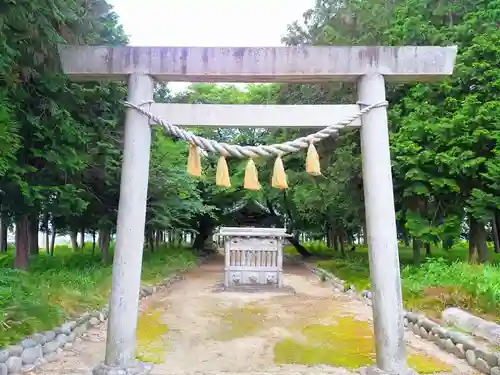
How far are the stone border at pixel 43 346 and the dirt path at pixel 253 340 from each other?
0.15 metres

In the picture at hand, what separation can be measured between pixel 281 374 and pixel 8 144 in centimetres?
558

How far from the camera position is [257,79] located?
6.14m

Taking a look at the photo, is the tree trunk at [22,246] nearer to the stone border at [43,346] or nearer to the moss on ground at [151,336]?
the moss on ground at [151,336]

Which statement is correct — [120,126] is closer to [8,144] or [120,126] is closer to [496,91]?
[8,144]

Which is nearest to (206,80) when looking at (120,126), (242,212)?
(120,126)

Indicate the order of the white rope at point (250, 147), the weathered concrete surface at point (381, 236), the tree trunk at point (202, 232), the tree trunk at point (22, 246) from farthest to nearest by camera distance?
the tree trunk at point (202, 232) < the tree trunk at point (22, 246) < the white rope at point (250, 147) < the weathered concrete surface at point (381, 236)

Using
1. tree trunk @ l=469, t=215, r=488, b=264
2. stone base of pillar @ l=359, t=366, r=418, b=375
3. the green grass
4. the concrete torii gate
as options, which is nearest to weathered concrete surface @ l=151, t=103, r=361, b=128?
the concrete torii gate

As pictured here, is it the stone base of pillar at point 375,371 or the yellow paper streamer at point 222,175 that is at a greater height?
the yellow paper streamer at point 222,175

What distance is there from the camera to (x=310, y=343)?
808 cm

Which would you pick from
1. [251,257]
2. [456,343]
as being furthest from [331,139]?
[456,343]

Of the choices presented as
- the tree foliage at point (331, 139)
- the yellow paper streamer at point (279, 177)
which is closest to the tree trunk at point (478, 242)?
the tree foliage at point (331, 139)

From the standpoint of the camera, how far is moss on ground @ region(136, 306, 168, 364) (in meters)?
6.99

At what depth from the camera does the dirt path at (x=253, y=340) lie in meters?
6.54

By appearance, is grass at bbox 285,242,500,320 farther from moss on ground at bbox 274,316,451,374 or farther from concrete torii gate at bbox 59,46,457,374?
concrete torii gate at bbox 59,46,457,374
